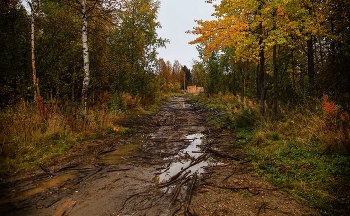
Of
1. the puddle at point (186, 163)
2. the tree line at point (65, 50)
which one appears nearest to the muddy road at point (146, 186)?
the puddle at point (186, 163)

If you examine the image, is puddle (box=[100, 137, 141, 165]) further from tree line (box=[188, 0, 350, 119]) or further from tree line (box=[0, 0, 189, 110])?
tree line (box=[188, 0, 350, 119])

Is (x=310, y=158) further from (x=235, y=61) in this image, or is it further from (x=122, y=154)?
(x=235, y=61)

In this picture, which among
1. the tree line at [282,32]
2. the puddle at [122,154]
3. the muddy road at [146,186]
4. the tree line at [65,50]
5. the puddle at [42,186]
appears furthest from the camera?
the tree line at [65,50]

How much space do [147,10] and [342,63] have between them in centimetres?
1360

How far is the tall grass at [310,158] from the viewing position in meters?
3.51

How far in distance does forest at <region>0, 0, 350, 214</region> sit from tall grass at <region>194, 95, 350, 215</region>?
0.07ft

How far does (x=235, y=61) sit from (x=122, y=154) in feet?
21.6

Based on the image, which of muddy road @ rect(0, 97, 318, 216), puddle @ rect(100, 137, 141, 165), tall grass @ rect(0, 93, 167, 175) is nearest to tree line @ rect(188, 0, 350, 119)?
muddy road @ rect(0, 97, 318, 216)

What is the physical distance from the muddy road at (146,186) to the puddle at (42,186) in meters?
0.02

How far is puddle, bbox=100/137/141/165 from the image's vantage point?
573 cm

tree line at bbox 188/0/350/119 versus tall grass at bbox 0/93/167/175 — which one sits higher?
tree line at bbox 188/0/350/119

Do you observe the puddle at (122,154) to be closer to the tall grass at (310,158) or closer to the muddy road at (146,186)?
the muddy road at (146,186)

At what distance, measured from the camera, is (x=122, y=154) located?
20.6 ft

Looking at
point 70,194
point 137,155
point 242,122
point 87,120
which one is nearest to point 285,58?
point 242,122
